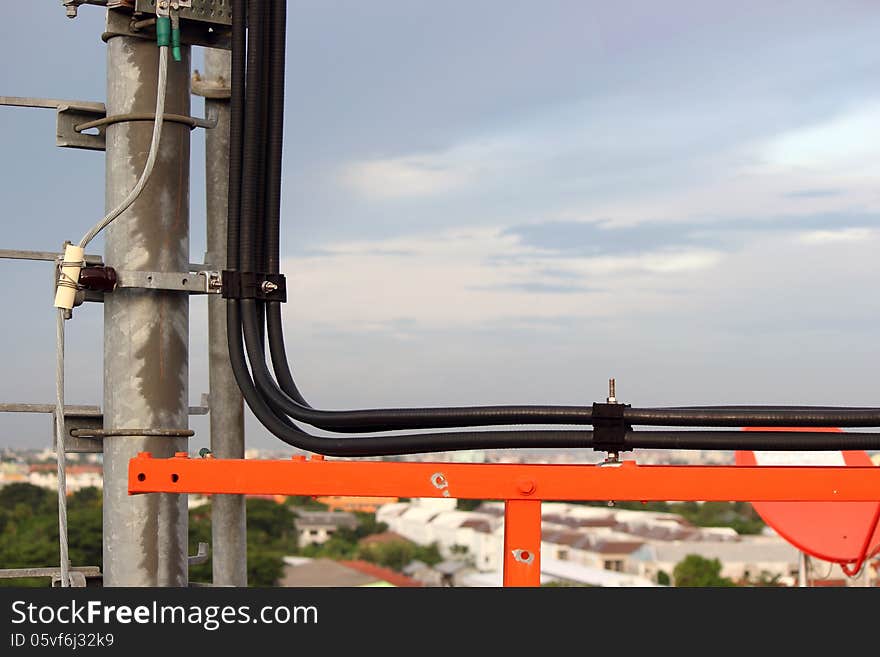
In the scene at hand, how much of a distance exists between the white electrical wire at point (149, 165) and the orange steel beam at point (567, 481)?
1044mm

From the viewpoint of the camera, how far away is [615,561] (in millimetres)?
72562

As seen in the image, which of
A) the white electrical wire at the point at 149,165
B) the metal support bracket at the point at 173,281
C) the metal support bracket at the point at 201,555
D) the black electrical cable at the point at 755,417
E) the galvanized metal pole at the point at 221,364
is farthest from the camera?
the metal support bracket at the point at 201,555

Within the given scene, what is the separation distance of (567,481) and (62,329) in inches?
69.7

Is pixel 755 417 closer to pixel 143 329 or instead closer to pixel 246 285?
pixel 246 285

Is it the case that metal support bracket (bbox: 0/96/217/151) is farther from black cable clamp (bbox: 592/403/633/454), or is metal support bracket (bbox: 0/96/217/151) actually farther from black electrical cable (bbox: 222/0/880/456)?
black cable clamp (bbox: 592/403/633/454)

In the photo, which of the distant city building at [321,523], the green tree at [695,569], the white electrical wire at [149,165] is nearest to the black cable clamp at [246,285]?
the white electrical wire at [149,165]

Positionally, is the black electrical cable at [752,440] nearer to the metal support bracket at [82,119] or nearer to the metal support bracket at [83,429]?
the metal support bracket at [83,429]

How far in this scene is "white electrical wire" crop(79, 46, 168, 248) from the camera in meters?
3.84

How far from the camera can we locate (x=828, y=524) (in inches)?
185

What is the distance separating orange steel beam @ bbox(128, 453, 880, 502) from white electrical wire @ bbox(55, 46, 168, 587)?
34.9 inches

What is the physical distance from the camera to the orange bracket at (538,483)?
329 cm

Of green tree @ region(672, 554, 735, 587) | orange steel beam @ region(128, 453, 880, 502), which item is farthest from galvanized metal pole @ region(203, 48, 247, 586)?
green tree @ region(672, 554, 735, 587)
